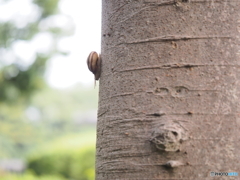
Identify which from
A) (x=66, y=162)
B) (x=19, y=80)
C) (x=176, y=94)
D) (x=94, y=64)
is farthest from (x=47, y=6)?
(x=176, y=94)

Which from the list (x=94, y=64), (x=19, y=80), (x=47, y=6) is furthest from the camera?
(x=47, y=6)

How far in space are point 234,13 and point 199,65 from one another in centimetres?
13

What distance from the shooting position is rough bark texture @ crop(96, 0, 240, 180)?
27.4 inches

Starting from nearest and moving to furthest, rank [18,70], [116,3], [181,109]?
[181,109] → [116,3] → [18,70]

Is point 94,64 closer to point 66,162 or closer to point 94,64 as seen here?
point 94,64

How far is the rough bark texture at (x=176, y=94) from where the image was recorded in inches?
27.4

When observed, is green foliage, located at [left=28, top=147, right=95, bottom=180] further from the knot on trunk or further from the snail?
the knot on trunk

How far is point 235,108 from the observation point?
2.35 ft

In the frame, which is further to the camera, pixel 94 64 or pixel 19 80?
pixel 19 80

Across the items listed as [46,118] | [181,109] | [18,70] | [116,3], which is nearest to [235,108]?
[181,109]

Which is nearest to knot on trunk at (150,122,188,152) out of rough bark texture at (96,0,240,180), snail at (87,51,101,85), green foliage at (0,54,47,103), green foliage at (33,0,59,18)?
rough bark texture at (96,0,240,180)

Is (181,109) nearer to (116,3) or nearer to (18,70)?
(116,3)

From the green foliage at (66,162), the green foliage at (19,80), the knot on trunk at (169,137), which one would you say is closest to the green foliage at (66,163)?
the green foliage at (66,162)

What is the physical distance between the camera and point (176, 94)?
716mm
